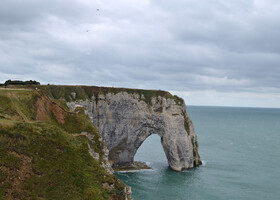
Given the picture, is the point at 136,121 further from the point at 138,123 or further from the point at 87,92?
the point at 87,92

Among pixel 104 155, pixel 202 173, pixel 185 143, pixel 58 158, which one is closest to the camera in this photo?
pixel 58 158

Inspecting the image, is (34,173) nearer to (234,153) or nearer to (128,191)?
(128,191)

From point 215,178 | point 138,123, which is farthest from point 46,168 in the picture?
point 138,123

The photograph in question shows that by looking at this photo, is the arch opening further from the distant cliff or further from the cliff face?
the cliff face

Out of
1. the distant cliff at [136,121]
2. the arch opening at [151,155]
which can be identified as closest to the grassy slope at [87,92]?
the distant cliff at [136,121]

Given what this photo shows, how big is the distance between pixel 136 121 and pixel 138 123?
0.90m

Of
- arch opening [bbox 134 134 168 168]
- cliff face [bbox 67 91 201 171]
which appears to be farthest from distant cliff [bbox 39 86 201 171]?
arch opening [bbox 134 134 168 168]

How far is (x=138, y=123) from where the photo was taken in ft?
278

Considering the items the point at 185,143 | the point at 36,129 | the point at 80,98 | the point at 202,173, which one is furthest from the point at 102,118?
the point at 36,129

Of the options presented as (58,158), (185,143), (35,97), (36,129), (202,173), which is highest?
(35,97)

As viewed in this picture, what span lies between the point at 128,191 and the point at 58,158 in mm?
7577

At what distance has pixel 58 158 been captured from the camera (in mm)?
26234

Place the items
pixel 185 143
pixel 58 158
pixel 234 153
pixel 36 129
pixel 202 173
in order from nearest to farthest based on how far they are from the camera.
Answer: pixel 58 158
pixel 36 129
pixel 202 173
pixel 185 143
pixel 234 153

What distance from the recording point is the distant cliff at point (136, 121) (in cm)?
8119
